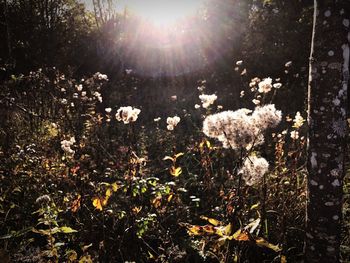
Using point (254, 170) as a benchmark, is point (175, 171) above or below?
above

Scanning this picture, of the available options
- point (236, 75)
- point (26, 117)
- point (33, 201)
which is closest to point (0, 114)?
point (26, 117)

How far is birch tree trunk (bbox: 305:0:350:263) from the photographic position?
75.6 inches

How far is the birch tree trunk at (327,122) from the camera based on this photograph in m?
1.92

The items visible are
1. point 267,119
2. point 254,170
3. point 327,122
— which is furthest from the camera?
point 254,170

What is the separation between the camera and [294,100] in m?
9.25

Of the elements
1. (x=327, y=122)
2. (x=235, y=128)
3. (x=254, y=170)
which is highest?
(x=235, y=128)

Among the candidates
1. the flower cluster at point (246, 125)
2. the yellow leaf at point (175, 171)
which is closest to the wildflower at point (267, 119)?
the flower cluster at point (246, 125)

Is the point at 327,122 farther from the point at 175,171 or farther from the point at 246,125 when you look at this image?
the point at 175,171

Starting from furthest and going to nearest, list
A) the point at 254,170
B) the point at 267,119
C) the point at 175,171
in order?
1. the point at 175,171
2. the point at 254,170
3. the point at 267,119

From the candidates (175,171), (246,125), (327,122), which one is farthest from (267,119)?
(175,171)

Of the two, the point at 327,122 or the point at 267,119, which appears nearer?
the point at 327,122

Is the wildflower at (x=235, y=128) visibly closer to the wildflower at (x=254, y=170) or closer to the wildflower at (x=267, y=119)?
the wildflower at (x=267, y=119)

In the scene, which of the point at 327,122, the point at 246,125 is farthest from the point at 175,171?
the point at 327,122

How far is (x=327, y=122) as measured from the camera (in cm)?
201
